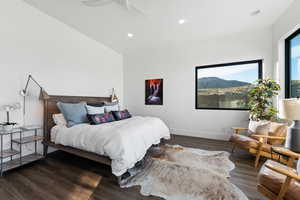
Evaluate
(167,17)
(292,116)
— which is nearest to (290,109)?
(292,116)

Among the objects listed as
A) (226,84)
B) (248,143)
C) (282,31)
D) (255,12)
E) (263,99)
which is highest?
(255,12)

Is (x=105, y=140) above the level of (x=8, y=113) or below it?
below

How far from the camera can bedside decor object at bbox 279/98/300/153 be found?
162cm

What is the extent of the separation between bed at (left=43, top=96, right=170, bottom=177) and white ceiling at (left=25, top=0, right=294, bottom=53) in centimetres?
195

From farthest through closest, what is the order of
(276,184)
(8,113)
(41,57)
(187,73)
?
(187,73)
(41,57)
(8,113)
(276,184)

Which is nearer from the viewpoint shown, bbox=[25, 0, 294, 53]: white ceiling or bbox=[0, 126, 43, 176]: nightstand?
bbox=[0, 126, 43, 176]: nightstand

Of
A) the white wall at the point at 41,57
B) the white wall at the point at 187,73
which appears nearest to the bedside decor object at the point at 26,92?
the white wall at the point at 41,57

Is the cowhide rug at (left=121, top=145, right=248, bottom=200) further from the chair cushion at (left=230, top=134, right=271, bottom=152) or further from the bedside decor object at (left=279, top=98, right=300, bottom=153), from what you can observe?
the bedside decor object at (left=279, top=98, right=300, bottom=153)

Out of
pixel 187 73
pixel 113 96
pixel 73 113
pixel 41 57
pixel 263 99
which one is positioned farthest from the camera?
pixel 113 96

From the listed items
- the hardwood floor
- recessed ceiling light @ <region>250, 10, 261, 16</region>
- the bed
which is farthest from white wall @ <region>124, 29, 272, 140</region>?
the bed

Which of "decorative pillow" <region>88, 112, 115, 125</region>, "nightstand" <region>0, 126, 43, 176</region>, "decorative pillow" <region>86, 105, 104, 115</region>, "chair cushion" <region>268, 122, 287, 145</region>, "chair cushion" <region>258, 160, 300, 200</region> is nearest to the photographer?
"chair cushion" <region>258, 160, 300, 200</region>

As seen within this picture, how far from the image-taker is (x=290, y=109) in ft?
5.43

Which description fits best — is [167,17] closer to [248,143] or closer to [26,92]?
[248,143]

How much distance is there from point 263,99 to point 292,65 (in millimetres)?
855
